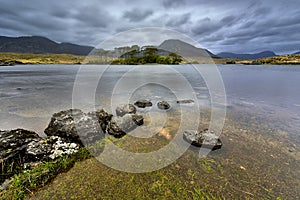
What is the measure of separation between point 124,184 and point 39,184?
199 cm

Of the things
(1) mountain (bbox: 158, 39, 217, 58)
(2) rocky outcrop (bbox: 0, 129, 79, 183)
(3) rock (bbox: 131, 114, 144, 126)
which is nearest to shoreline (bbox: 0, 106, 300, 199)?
(2) rocky outcrop (bbox: 0, 129, 79, 183)

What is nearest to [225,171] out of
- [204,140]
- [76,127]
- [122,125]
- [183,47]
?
[204,140]

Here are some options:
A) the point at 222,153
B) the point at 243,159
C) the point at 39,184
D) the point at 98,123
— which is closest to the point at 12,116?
the point at 98,123

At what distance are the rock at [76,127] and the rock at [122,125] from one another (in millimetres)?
384

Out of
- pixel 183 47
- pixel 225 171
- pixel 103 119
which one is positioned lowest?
pixel 225 171

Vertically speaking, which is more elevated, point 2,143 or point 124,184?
point 2,143

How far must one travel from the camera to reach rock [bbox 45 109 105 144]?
5262 mm

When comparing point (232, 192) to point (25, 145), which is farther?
point (25, 145)

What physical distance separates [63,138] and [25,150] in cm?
110

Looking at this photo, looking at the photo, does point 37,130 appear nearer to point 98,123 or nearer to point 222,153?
point 98,123

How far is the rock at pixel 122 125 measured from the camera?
19.5ft

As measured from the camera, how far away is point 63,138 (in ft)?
17.0

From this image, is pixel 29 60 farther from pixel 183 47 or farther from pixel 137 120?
pixel 137 120

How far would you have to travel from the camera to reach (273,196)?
10.9 ft
